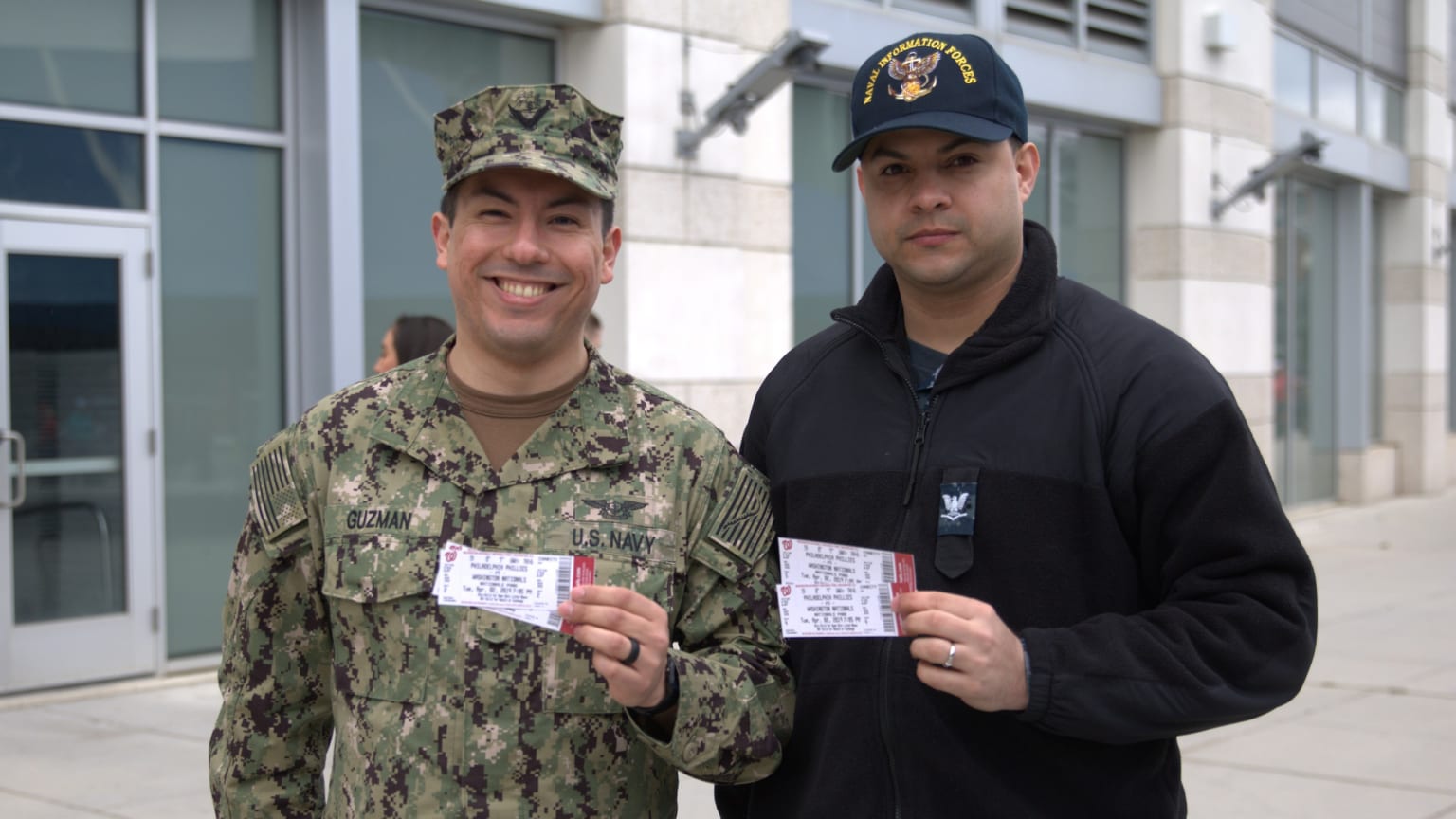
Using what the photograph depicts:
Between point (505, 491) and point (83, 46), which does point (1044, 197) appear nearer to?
point (83, 46)

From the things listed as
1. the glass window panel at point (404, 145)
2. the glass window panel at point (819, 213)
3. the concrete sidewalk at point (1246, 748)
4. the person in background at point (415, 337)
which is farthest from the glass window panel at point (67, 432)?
the glass window panel at point (819, 213)

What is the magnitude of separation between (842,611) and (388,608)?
28.2 inches

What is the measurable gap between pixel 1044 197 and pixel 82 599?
806 cm

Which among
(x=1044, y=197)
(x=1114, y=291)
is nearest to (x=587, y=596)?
(x=1044, y=197)

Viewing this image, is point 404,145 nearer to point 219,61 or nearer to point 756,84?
point 219,61

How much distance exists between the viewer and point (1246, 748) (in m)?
6.26

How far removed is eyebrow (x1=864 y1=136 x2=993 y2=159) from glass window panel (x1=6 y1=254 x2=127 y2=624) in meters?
5.70

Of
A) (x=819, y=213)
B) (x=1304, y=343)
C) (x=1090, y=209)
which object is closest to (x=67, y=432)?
(x=819, y=213)

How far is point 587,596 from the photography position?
202 cm

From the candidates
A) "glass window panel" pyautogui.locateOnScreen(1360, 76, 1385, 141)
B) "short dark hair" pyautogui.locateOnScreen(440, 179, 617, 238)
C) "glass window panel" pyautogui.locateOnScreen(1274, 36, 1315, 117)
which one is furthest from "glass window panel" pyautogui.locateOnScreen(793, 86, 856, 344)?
"glass window panel" pyautogui.locateOnScreen(1360, 76, 1385, 141)

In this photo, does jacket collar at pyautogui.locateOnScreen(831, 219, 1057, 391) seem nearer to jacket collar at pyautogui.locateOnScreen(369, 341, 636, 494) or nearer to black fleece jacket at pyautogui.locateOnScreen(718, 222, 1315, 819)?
black fleece jacket at pyautogui.locateOnScreen(718, 222, 1315, 819)

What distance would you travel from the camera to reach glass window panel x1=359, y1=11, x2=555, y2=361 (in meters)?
7.78

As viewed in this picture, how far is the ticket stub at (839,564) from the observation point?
2158 millimetres

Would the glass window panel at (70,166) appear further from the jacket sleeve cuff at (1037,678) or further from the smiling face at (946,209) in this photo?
the jacket sleeve cuff at (1037,678)
